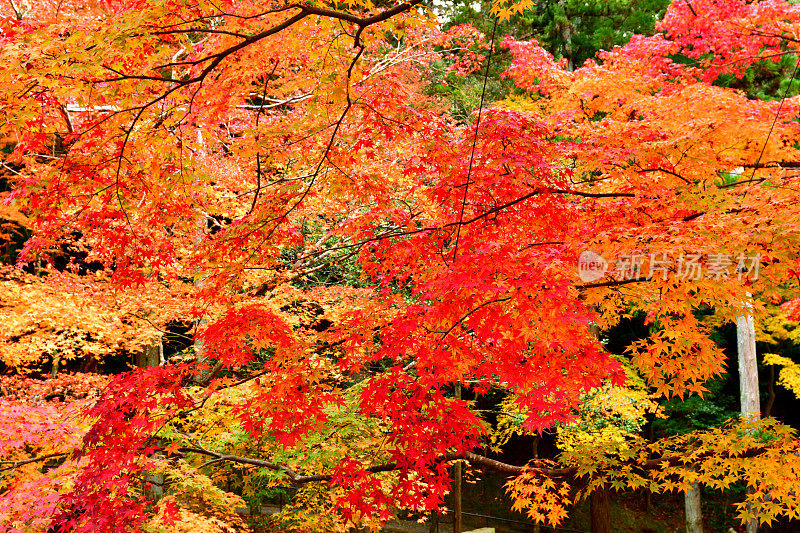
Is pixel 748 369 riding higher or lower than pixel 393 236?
lower

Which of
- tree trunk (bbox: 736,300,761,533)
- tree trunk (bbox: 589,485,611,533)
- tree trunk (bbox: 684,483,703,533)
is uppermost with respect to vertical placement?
tree trunk (bbox: 736,300,761,533)

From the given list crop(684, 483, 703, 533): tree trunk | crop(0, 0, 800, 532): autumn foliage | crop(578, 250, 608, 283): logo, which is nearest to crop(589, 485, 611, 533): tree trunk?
crop(0, 0, 800, 532): autumn foliage

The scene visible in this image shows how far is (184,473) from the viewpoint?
20.6 ft

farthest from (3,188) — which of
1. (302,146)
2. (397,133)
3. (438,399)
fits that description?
(438,399)

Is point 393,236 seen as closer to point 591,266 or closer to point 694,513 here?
point 591,266

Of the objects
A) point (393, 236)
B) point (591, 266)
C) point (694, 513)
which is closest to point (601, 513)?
point (694, 513)

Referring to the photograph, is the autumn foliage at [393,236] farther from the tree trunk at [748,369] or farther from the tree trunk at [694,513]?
the tree trunk at [694,513]

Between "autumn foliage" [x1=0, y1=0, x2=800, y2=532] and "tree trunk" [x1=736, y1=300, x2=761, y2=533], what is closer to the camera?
"autumn foliage" [x1=0, y1=0, x2=800, y2=532]

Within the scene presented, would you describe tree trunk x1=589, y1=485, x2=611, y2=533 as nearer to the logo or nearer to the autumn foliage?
the autumn foliage

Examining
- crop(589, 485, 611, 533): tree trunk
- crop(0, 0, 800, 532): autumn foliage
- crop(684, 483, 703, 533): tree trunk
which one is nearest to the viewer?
crop(0, 0, 800, 532): autumn foliage

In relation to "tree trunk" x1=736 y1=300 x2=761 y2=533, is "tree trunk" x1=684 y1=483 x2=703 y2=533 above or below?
below

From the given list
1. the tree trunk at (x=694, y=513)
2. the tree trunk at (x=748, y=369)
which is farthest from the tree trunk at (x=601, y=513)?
the tree trunk at (x=748, y=369)

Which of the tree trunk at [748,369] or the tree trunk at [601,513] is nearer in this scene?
the tree trunk at [601,513]

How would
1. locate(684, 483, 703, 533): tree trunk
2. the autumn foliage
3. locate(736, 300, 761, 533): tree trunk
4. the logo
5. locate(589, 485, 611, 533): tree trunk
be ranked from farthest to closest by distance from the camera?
locate(684, 483, 703, 533): tree trunk → locate(736, 300, 761, 533): tree trunk → locate(589, 485, 611, 533): tree trunk → the logo → the autumn foliage
